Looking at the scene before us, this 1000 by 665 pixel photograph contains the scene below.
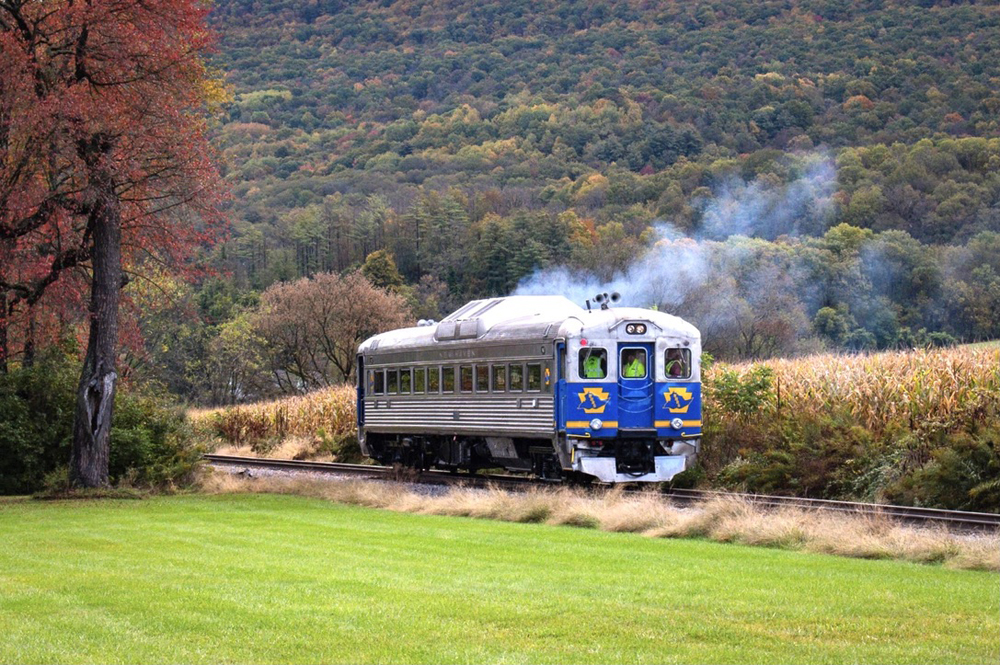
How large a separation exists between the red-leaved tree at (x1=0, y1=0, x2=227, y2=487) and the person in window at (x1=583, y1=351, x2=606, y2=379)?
28.2ft

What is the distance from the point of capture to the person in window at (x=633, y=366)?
2356cm

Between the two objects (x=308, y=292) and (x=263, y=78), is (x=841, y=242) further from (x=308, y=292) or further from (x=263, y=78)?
(x=263, y=78)

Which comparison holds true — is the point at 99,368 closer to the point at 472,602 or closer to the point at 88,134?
the point at 88,134

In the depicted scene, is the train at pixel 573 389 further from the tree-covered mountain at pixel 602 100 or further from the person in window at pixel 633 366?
the tree-covered mountain at pixel 602 100

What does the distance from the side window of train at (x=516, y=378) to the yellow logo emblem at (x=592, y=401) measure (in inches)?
70.4

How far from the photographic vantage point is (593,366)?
2322 centimetres

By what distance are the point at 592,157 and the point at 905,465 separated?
312ft

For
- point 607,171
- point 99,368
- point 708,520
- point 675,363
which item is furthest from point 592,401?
point 607,171

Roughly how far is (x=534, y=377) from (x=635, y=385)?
1878 millimetres

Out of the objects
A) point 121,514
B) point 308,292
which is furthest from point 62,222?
point 308,292

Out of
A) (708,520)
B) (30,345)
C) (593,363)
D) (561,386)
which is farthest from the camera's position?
(30,345)

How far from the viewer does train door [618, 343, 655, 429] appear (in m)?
23.4

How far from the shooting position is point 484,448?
27.0 metres

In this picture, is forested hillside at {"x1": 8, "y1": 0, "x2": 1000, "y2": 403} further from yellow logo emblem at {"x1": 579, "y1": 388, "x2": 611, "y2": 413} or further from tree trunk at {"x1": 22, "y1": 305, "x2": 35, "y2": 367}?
yellow logo emblem at {"x1": 579, "y1": 388, "x2": 611, "y2": 413}
